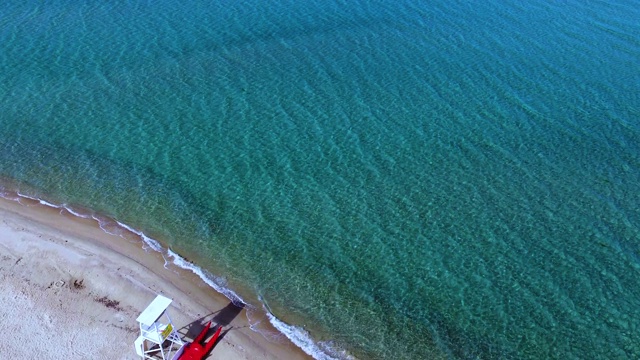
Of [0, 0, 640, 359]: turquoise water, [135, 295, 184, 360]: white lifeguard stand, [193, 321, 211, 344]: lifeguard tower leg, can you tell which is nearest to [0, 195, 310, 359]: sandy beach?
[193, 321, 211, 344]: lifeguard tower leg

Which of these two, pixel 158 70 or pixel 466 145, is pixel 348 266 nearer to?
pixel 466 145

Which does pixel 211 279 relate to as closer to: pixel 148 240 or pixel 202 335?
pixel 202 335

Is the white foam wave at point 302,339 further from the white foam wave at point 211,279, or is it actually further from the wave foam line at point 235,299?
the white foam wave at point 211,279

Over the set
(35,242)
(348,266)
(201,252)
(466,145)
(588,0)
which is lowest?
(35,242)

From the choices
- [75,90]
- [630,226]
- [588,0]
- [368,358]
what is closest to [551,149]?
[630,226]

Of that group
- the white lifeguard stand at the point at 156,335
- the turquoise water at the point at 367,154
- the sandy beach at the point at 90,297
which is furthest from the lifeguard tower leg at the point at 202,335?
the turquoise water at the point at 367,154
